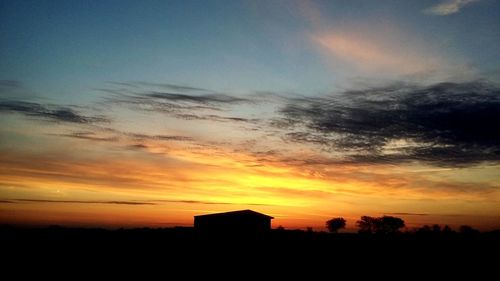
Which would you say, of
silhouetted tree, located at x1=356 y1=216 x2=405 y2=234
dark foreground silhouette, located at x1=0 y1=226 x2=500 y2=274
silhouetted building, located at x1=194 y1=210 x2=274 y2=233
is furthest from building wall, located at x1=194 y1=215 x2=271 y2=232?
silhouetted tree, located at x1=356 y1=216 x2=405 y2=234

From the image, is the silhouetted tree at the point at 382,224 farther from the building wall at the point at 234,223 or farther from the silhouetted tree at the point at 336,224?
the building wall at the point at 234,223

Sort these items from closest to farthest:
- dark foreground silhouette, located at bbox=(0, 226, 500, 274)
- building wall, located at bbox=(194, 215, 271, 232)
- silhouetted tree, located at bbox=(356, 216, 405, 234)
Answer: dark foreground silhouette, located at bbox=(0, 226, 500, 274) → building wall, located at bbox=(194, 215, 271, 232) → silhouetted tree, located at bbox=(356, 216, 405, 234)

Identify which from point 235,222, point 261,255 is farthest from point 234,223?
point 261,255

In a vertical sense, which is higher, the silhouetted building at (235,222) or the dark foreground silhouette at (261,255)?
the silhouetted building at (235,222)

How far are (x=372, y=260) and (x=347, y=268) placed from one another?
3965 mm

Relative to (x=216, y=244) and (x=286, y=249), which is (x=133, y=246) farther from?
(x=286, y=249)

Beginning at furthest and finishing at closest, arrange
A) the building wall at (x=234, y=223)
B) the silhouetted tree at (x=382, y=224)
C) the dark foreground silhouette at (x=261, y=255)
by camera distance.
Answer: the silhouetted tree at (x=382, y=224), the building wall at (x=234, y=223), the dark foreground silhouette at (x=261, y=255)

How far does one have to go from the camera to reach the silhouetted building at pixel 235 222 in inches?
2041

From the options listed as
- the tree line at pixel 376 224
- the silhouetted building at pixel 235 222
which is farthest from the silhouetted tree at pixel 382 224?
the silhouetted building at pixel 235 222

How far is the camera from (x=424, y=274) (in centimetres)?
2234

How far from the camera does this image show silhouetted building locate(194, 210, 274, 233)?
5184cm

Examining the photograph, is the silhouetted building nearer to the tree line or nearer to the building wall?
the building wall

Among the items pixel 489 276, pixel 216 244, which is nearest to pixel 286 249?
pixel 216 244

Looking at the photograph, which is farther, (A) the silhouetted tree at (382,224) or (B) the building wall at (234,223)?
(A) the silhouetted tree at (382,224)
